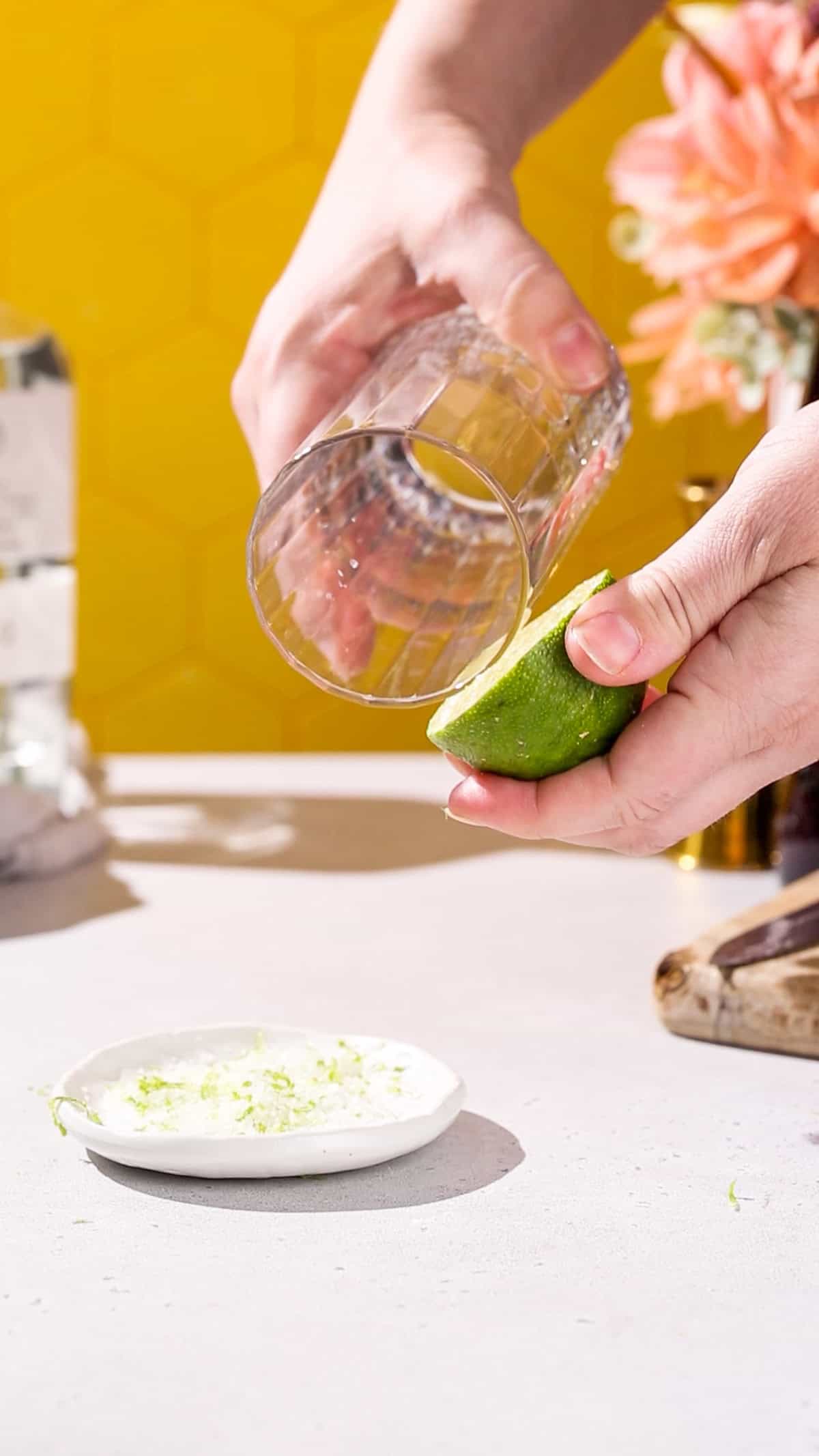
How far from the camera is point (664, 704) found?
639mm

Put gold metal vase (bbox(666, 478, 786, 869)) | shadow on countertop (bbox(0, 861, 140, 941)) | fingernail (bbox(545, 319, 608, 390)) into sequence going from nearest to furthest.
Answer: fingernail (bbox(545, 319, 608, 390)) < shadow on countertop (bbox(0, 861, 140, 941)) < gold metal vase (bbox(666, 478, 786, 869))

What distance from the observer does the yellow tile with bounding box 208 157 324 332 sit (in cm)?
207

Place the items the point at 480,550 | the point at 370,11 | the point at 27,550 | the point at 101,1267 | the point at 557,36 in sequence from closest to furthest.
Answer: the point at 101,1267, the point at 480,550, the point at 557,36, the point at 27,550, the point at 370,11

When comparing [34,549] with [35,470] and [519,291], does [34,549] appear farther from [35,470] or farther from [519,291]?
[519,291]

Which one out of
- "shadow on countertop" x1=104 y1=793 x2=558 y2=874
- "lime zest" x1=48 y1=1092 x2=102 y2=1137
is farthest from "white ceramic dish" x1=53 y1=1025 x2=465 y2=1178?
"shadow on countertop" x1=104 y1=793 x2=558 y2=874

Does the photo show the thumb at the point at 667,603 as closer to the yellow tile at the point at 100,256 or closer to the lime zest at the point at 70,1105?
the lime zest at the point at 70,1105

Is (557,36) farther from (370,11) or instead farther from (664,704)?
(370,11)

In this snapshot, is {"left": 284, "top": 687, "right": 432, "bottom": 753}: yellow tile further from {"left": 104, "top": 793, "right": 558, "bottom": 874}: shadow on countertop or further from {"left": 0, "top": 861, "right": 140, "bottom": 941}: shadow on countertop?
{"left": 0, "top": 861, "right": 140, "bottom": 941}: shadow on countertop

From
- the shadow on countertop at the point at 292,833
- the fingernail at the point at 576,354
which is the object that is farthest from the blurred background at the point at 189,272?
the fingernail at the point at 576,354

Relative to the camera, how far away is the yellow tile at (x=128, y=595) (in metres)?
2.12

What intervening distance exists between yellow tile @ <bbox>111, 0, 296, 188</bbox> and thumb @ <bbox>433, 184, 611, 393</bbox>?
1.37 meters

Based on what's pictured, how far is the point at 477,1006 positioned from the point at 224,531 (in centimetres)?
135

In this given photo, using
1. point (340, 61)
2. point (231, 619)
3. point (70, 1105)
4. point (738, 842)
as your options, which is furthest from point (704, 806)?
point (340, 61)

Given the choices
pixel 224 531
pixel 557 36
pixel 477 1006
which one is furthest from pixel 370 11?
pixel 477 1006
